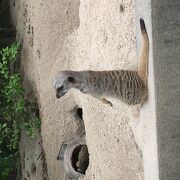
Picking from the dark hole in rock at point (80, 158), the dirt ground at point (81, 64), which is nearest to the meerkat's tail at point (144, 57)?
the dirt ground at point (81, 64)

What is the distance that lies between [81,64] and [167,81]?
57.3 inches

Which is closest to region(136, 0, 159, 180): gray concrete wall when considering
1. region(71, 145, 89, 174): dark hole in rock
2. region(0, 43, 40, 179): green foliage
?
region(71, 145, 89, 174): dark hole in rock

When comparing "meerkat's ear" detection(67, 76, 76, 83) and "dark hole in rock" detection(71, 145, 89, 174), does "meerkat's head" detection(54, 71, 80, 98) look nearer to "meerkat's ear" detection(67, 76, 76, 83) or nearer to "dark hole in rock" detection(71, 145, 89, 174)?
"meerkat's ear" detection(67, 76, 76, 83)

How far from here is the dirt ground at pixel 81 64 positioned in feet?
7.62

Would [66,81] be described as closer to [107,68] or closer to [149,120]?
[149,120]

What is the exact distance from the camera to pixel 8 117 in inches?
184

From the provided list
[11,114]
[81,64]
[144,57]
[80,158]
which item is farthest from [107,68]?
[11,114]

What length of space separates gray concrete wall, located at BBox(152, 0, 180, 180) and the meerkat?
0.32 ft

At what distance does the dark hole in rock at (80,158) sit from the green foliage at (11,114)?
66 centimetres

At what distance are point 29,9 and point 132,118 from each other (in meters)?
2.27

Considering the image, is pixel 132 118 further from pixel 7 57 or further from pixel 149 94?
pixel 7 57

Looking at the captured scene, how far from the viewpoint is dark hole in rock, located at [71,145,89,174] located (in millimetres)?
3613

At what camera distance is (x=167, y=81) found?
5.67ft

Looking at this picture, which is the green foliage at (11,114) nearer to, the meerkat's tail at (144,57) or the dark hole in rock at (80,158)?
the dark hole in rock at (80,158)
